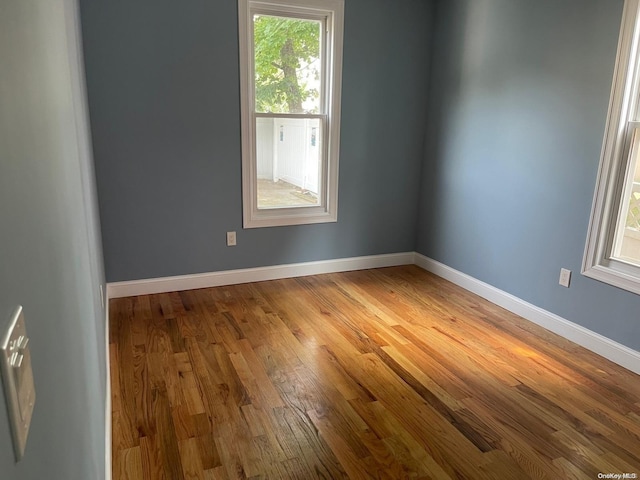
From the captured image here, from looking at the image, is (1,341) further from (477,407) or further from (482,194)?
(482,194)

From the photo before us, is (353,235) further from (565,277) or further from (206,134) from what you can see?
(565,277)

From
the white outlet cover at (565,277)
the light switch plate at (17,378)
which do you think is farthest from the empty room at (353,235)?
the light switch plate at (17,378)

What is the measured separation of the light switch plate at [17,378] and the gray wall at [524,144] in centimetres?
304

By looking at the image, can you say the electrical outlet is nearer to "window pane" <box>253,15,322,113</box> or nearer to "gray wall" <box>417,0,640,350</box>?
"window pane" <box>253,15,322,113</box>

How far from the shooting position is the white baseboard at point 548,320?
2.77 meters

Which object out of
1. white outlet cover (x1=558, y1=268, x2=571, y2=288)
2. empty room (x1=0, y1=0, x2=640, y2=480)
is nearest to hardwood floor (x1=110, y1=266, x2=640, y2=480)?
A: empty room (x1=0, y1=0, x2=640, y2=480)

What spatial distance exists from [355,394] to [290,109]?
237 centimetres

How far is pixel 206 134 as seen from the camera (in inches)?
141

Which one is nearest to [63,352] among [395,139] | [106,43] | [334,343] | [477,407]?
[477,407]

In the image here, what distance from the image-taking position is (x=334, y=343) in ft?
9.70

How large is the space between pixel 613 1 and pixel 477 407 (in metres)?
2.36

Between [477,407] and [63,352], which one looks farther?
[477,407]

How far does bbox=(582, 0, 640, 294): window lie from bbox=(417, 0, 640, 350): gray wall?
0.06m

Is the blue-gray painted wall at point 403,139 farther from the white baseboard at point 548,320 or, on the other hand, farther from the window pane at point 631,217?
the window pane at point 631,217
